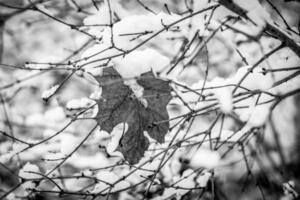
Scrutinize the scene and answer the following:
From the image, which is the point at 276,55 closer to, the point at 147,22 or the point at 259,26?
the point at 259,26

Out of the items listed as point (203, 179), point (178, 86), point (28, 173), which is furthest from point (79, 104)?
point (203, 179)

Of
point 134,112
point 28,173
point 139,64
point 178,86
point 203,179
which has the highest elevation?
point 139,64

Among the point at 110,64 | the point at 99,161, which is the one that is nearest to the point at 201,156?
the point at 110,64

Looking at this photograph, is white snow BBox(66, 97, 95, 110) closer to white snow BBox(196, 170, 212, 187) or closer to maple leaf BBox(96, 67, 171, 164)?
maple leaf BBox(96, 67, 171, 164)

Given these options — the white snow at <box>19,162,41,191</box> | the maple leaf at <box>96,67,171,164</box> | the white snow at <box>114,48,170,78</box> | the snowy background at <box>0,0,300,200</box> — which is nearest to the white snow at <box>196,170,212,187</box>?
the snowy background at <box>0,0,300,200</box>

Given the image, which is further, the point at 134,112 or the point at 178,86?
the point at 178,86

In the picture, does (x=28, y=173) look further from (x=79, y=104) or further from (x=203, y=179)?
(x=203, y=179)

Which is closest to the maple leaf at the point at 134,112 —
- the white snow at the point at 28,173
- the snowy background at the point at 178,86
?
the snowy background at the point at 178,86

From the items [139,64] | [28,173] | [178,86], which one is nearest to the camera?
[139,64]
